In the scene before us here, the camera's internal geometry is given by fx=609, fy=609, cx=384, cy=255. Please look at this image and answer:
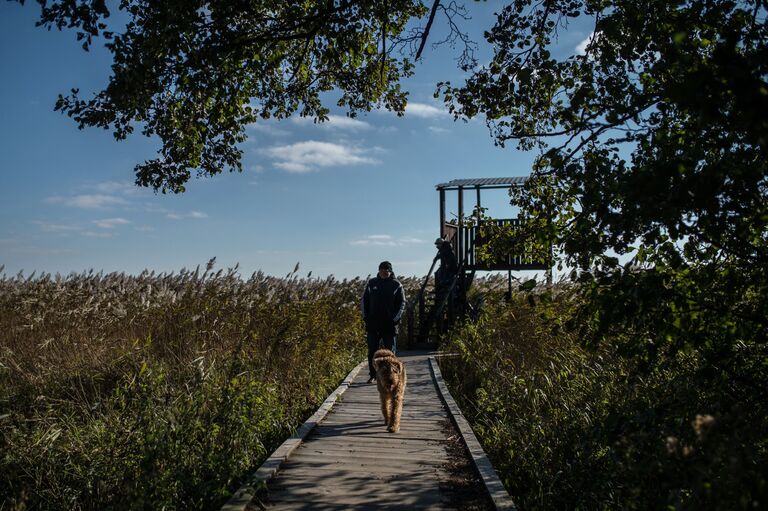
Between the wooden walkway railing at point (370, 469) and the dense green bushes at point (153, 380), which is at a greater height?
the dense green bushes at point (153, 380)

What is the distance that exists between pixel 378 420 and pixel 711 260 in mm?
4514

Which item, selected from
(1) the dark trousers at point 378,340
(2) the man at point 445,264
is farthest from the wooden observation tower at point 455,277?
(1) the dark trousers at point 378,340

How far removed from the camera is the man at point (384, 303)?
9477mm

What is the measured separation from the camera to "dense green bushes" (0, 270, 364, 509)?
5.12m

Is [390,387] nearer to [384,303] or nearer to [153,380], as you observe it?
[153,380]

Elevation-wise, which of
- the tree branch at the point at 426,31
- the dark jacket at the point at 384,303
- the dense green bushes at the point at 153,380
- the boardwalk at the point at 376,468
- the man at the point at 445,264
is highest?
the tree branch at the point at 426,31

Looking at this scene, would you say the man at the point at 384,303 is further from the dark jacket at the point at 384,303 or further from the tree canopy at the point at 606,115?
the tree canopy at the point at 606,115

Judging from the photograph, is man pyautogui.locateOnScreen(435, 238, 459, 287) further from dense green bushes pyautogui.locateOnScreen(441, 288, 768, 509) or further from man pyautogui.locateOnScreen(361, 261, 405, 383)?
man pyautogui.locateOnScreen(361, 261, 405, 383)

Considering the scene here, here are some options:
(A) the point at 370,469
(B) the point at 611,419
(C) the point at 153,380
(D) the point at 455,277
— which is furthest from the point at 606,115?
(D) the point at 455,277

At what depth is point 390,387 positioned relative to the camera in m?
6.78

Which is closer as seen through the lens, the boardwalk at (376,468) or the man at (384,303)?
the boardwalk at (376,468)

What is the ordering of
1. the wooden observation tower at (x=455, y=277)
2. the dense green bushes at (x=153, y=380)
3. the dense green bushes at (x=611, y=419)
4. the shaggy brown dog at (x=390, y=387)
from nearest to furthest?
the dense green bushes at (x=611, y=419), the dense green bushes at (x=153, y=380), the shaggy brown dog at (x=390, y=387), the wooden observation tower at (x=455, y=277)

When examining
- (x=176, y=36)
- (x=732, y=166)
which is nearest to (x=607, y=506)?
(x=732, y=166)

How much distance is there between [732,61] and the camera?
2.36m
